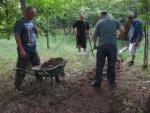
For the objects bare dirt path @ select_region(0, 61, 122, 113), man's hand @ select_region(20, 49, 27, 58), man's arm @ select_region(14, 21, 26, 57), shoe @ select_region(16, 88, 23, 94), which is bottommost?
bare dirt path @ select_region(0, 61, 122, 113)

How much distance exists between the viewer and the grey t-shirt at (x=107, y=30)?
9492 mm

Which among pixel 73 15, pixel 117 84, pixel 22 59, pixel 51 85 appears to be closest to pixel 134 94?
pixel 117 84

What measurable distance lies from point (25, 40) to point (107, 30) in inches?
82.3

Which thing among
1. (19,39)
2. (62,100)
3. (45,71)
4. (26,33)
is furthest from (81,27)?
(45,71)

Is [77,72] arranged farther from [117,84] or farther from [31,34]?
[31,34]

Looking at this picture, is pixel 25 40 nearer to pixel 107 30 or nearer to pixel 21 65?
pixel 21 65

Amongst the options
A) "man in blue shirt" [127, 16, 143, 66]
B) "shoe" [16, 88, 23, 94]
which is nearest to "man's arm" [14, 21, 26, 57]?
"shoe" [16, 88, 23, 94]

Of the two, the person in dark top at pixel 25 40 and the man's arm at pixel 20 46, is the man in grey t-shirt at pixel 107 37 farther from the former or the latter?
the man's arm at pixel 20 46

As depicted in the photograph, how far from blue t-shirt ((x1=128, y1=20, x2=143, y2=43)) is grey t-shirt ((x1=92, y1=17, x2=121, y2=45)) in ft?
8.67

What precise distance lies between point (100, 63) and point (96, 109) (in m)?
1.61

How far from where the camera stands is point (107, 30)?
9.49m

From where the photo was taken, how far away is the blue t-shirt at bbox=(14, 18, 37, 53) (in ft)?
29.7

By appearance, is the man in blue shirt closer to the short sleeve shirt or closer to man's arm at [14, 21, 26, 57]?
the short sleeve shirt

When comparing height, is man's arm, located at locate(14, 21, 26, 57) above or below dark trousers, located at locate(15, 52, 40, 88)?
above
